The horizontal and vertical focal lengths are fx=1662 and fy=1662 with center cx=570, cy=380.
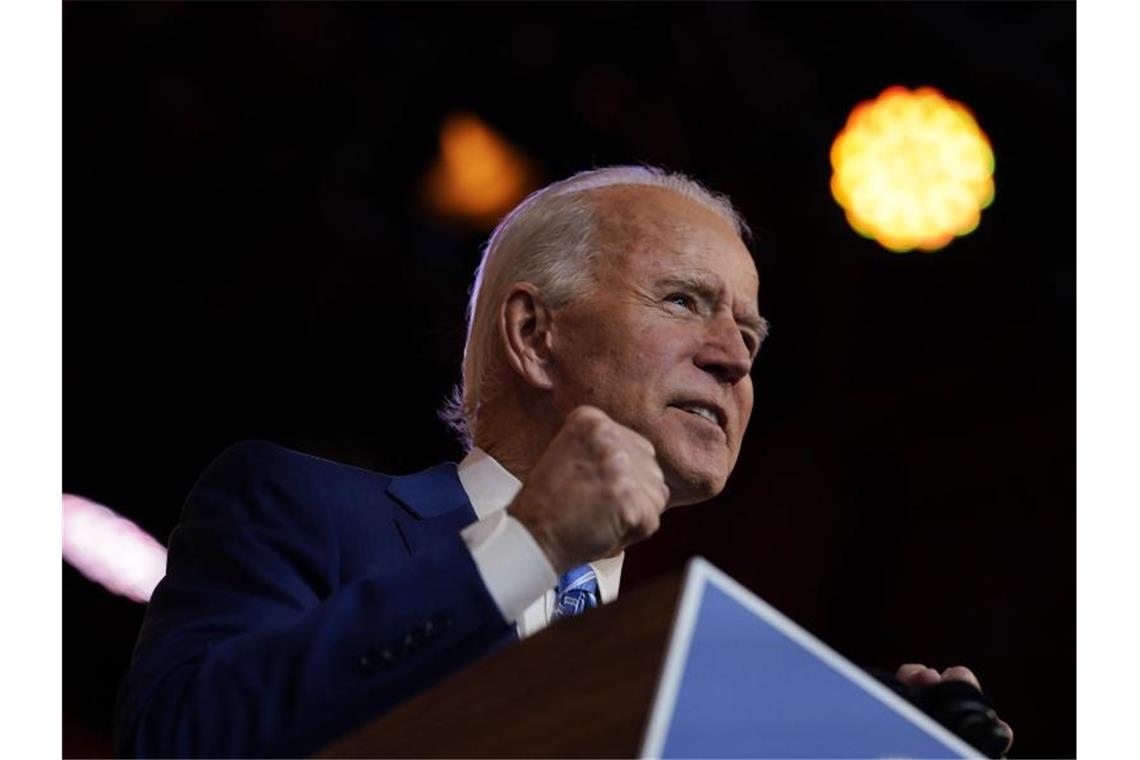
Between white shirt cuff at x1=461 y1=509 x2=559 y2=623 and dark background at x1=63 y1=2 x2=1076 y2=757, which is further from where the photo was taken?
dark background at x1=63 y1=2 x2=1076 y2=757

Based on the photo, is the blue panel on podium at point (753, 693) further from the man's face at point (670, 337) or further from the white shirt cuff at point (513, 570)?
the man's face at point (670, 337)

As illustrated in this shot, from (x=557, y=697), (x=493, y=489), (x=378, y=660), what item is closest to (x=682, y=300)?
(x=493, y=489)

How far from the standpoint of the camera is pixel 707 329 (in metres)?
1.79

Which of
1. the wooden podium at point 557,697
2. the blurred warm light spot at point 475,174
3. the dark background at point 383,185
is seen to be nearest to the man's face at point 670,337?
the wooden podium at point 557,697

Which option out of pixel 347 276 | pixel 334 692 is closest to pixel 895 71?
pixel 347 276

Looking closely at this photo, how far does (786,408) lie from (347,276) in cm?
158

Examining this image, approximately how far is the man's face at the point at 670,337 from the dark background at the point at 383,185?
2024 mm

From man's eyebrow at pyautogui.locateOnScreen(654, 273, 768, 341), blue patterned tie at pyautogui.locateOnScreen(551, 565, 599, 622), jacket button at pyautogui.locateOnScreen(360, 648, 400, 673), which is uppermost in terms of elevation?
man's eyebrow at pyautogui.locateOnScreen(654, 273, 768, 341)

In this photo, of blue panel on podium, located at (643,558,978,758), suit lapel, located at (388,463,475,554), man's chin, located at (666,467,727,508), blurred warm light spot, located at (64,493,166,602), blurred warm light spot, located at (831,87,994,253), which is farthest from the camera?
blurred warm light spot, located at (831,87,994,253)

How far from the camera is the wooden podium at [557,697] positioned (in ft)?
3.16

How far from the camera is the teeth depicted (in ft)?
5.68

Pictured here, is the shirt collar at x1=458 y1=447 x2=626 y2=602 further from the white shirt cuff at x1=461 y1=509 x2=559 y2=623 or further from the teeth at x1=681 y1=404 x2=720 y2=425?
the white shirt cuff at x1=461 y1=509 x2=559 y2=623

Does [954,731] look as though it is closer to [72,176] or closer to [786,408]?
[72,176]

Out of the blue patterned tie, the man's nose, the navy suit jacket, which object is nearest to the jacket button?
the navy suit jacket
